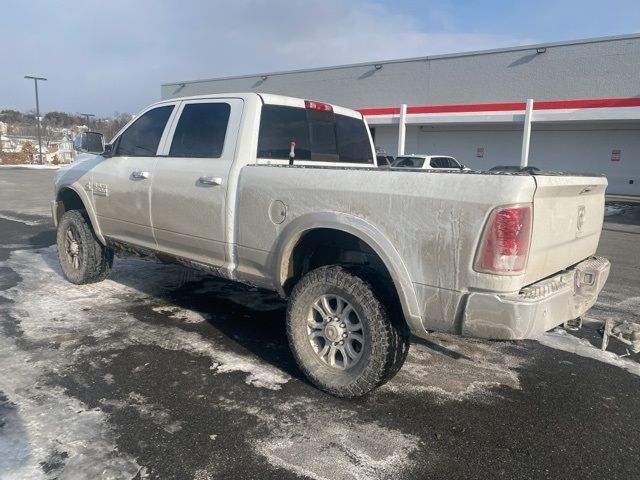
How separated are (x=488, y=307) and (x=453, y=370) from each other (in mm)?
1374

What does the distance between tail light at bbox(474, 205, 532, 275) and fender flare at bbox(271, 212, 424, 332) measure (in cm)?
49

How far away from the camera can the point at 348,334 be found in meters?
3.37

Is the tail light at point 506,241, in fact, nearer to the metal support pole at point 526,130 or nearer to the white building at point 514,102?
the metal support pole at point 526,130

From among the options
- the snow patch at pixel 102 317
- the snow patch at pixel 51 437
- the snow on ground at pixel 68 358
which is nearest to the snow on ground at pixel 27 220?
the snow patch at pixel 102 317

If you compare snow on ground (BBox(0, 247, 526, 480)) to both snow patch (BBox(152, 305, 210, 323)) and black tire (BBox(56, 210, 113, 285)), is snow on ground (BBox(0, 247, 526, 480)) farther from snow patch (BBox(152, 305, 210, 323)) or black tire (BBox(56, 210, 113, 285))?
black tire (BBox(56, 210, 113, 285))

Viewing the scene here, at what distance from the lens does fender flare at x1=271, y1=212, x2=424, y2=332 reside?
301cm

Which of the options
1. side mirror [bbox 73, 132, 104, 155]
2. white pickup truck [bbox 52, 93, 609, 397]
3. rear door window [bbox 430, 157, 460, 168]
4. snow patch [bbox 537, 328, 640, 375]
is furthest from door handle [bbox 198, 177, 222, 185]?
rear door window [bbox 430, 157, 460, 168]

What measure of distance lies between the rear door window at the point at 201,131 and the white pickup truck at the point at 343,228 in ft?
0.04

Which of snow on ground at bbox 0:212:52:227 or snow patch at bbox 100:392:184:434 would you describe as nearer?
snow patch at bbox 100:392:184:434

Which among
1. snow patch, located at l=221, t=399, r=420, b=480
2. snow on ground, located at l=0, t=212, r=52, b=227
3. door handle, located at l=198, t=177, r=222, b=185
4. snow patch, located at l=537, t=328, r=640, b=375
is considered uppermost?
door handle, located at l=198, t=177, r=222, b=185

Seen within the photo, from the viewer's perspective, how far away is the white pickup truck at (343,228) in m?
2.73

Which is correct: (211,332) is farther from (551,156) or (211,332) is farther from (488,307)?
(551,156)

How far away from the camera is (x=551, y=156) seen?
2545 cm

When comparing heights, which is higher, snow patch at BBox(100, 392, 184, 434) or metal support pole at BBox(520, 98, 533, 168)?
metal support pole at BBox(520, 98, 533, 168)
